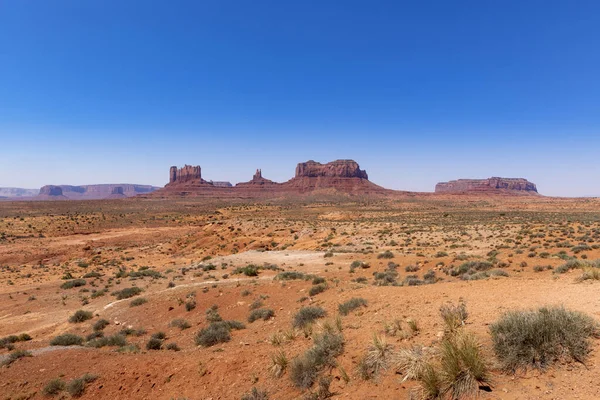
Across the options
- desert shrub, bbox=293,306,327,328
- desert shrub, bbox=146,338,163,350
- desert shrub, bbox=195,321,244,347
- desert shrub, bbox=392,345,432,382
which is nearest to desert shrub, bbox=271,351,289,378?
desert shrub, bbox=392,345,432,382

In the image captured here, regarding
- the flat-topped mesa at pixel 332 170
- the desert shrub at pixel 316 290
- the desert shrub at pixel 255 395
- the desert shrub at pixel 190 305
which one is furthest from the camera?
the flat-topped mesa at pixel 332 170

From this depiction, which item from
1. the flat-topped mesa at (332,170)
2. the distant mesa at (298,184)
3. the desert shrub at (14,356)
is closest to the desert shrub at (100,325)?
the desert shrub at (14,356)

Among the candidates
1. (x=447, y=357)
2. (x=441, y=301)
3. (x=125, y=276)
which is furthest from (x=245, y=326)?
(x=125, y=276)

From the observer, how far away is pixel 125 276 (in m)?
22.8

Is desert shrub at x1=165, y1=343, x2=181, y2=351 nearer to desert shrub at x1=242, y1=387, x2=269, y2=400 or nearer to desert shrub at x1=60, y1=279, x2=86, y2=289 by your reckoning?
desert shrub at x1=242, y1=387, x2=269, y2=400

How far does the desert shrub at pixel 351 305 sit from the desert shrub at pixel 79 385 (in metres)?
6.12

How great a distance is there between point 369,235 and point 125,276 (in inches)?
914

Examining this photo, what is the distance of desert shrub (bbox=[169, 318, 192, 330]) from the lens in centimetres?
1196

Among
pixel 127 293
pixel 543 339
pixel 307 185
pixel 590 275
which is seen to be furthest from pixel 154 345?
pixel 307 185

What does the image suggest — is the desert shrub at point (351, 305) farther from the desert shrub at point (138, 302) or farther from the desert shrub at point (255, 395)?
the desert shrub at point (138, 302)

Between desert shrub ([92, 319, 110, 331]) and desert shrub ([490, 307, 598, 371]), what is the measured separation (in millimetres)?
13275

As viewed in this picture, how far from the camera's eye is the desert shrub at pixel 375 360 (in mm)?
5570

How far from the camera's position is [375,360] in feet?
18.6

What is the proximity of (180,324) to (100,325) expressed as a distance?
11.4 feet
